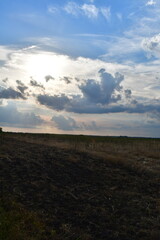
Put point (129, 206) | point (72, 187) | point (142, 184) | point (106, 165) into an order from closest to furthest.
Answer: point (129, 206), point (72, 187), point (142, 184), point (106, 165)

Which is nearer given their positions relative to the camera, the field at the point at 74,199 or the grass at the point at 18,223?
the grass at the point at 18,223

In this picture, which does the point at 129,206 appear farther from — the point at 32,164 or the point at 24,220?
the point at 32,164

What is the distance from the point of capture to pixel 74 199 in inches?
403

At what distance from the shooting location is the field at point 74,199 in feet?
24.6

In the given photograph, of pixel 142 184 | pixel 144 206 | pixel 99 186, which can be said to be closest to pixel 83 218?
pixel 144 206

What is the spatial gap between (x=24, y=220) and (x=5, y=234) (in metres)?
1.02

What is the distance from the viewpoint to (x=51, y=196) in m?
10.1

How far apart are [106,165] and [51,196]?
648 cm

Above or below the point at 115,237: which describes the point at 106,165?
above

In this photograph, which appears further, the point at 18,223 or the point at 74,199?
the point at 74,199

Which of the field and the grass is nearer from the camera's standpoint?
the grass

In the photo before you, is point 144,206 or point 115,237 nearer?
point 115,237

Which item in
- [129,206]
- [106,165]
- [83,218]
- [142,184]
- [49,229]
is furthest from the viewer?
[106,165]

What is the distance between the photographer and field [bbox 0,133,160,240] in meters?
7.50
